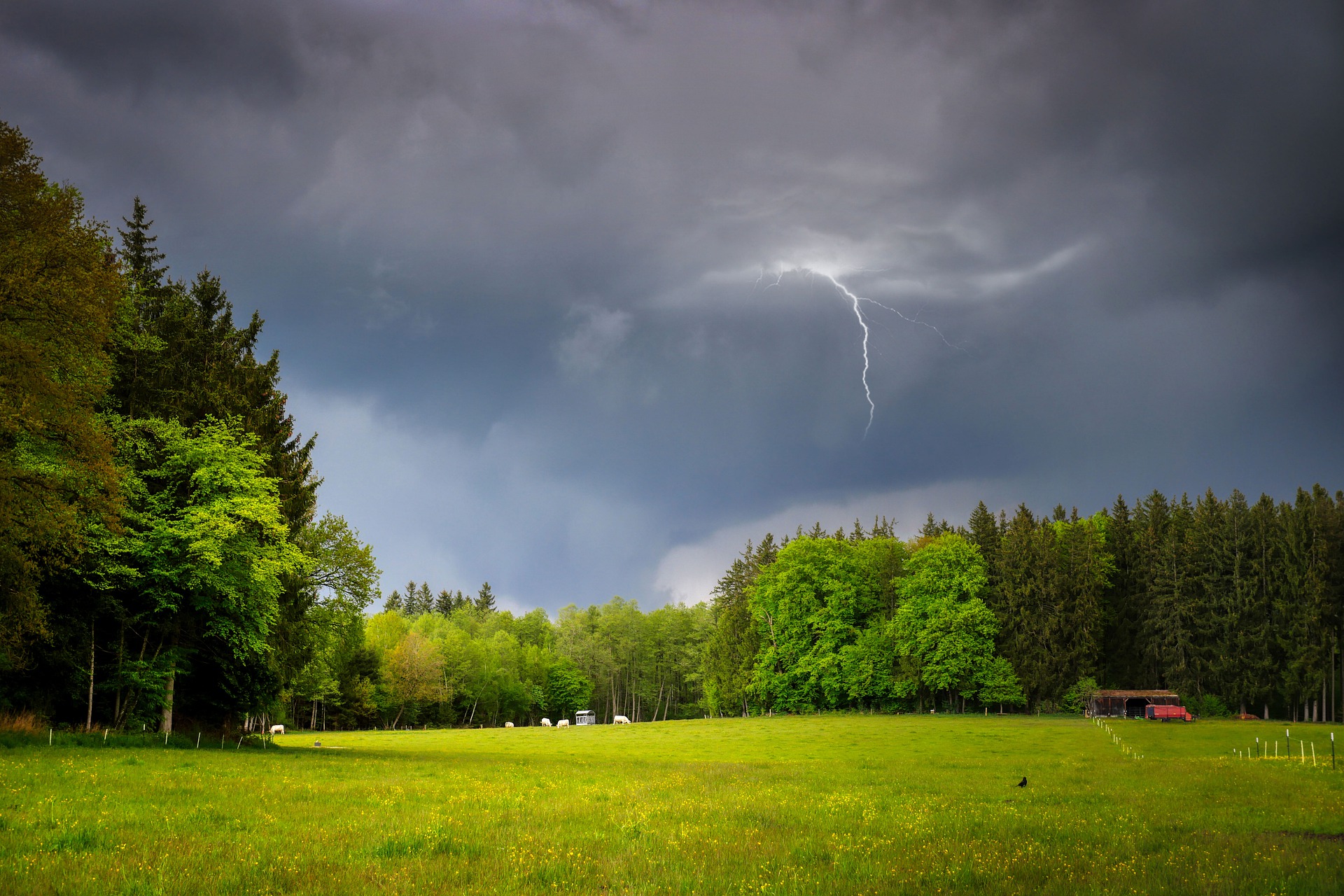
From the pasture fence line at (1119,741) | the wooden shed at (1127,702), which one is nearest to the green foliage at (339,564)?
the pasture fence line at (1119,741)

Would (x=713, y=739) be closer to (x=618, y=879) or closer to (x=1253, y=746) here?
(x=1253, y=746)

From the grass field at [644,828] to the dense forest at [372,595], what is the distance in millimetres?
7042

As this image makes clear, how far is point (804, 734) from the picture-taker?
7038 centimetres

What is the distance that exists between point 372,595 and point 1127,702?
8406 centimetres

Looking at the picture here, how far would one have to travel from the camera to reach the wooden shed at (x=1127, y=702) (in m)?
85.1

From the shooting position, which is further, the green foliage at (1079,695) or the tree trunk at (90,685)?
the green foliage at (1079,695)

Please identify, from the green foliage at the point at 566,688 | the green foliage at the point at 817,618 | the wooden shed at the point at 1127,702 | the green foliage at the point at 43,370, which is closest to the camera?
the green foliage at the point at 43,370

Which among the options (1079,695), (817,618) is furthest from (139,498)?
(1079,695)

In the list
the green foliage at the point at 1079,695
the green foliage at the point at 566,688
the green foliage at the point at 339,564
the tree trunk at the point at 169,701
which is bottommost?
the green foliage at the point at 566,688

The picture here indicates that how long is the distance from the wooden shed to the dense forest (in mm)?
5646

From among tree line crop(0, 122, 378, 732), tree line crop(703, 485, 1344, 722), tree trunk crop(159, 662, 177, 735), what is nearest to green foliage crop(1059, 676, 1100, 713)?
tree line crop(703, 485, 1344, 722)

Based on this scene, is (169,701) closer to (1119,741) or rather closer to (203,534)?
(203,534)

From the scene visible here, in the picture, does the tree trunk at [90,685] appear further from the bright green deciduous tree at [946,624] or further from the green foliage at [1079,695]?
the green foliage at [1079,695]

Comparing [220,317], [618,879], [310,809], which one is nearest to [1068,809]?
[618,879]
